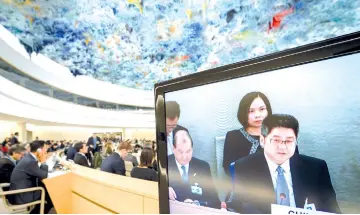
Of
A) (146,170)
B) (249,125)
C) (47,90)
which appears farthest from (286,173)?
(47,90)

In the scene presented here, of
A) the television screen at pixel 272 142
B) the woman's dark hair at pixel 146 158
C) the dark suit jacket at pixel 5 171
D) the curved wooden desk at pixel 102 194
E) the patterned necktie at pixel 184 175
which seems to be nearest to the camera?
the television screen at pixel 272 142

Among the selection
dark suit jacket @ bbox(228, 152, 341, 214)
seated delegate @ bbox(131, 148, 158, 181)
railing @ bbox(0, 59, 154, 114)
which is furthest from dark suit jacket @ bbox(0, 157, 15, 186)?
→ dark suit jacket @ bbox(228, 152, 341, 214)

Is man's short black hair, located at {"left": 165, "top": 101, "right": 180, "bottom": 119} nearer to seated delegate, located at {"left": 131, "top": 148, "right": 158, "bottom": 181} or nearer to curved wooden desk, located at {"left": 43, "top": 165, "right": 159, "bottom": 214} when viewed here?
curved wooden desk, located at {"left": 43, "top": 165, "right": 159, "bottom": 214}

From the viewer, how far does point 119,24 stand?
547 centimetres

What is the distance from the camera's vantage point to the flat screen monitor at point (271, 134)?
0.41 m

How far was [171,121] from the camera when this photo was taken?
0.67 metres

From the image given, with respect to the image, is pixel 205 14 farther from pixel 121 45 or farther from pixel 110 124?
pixel 110 124

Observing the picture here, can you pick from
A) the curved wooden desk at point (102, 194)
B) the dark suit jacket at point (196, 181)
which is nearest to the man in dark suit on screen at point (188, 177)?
the dark suit jacket at point (196, 181)

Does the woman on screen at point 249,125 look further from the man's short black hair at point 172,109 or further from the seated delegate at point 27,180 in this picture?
the seated delegate at point 27,180

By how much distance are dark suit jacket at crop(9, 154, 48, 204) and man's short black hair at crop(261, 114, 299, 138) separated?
2741 mm

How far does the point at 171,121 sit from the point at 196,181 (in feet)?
0.57

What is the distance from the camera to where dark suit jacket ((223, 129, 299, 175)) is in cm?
52

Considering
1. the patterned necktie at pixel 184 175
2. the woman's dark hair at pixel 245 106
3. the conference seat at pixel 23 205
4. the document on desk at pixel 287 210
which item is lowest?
the conference seat at pixel 23 205

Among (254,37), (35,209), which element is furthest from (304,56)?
(254,37)
